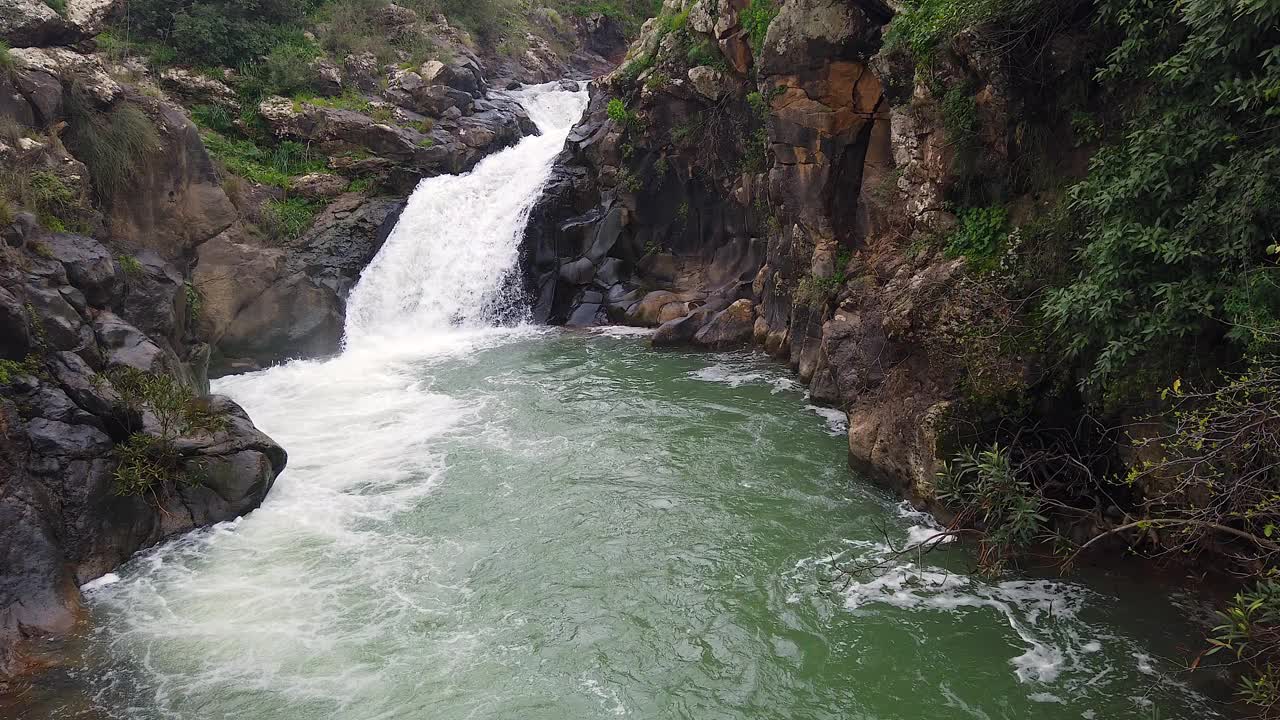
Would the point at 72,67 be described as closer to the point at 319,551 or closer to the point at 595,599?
the point at 319,551

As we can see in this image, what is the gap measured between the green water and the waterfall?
8.56 metres

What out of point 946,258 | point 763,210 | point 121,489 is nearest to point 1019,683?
point 946,258

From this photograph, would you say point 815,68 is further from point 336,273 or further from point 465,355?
point 336,273

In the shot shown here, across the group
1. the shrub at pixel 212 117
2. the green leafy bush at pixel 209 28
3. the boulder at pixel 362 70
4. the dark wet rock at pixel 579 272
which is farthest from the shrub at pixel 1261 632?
the boulder at pixel 362 70

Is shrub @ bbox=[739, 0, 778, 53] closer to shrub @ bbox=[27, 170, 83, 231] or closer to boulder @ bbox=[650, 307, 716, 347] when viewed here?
boulder @ bbox=[650, 307, 716, 347]

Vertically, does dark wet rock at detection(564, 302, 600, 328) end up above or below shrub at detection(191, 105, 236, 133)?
below

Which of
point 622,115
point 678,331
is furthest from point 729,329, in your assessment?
point 622,115

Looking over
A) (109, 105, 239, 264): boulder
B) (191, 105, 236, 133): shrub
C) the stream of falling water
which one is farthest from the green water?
(191, 105, 236, 133): shrub

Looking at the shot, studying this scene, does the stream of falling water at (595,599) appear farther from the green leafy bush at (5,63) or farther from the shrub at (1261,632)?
the green leafy bush at (5,63)

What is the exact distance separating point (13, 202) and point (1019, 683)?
15.4 m

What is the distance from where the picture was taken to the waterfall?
2119cm

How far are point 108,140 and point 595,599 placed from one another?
14.3 m

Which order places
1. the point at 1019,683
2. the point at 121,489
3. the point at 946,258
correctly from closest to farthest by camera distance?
the point at 1019,683 → the point at 121,489 → the point at 946,258

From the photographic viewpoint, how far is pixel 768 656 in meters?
7.36
